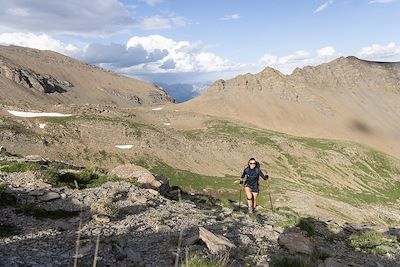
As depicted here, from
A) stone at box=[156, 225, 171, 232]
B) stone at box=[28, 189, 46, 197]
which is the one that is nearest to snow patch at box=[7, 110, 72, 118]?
stone at box=[28, 189, 46, 197]

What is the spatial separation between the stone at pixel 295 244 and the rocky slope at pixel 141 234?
37mm

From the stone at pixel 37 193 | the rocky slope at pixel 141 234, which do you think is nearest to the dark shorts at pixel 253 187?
the rocky slope at pixel 141 234

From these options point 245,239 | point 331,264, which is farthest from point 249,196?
point 331,264

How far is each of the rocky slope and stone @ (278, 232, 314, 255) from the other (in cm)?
4

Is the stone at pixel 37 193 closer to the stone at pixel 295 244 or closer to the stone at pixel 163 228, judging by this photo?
the stone at pixel 163 228

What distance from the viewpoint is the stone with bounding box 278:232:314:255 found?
15.4 m

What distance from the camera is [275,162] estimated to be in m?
105

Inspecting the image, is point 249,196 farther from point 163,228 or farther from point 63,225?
point 63,225

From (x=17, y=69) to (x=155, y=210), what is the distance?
202623 mm

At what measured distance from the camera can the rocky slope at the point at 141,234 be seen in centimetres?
1178

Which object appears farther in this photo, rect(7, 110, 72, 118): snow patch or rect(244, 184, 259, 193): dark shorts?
rect(7, 110, 72, 118): snow patch

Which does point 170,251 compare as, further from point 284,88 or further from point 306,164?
point 284,88

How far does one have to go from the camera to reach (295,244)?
15.8m

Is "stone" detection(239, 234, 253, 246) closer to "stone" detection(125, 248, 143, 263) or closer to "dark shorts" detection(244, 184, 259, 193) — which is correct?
"stone" detection(125, 248, 143, 263)
